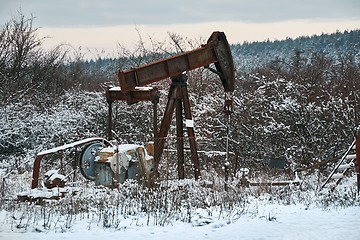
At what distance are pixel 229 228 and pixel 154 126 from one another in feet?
18.6

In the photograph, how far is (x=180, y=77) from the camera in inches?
537

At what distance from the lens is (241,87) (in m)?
24.8

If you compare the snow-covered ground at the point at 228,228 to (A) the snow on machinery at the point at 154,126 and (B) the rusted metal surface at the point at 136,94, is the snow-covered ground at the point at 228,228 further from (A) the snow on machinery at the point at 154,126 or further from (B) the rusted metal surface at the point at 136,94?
(B) the rusted metal surface at the point at 136,94

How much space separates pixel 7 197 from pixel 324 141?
12161 mm

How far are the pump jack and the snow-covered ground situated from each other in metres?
4.21

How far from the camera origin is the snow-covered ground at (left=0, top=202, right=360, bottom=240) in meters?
7.63

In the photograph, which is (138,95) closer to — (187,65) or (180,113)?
(180,113)

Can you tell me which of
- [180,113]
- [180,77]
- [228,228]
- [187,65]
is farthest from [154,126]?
[228,228]

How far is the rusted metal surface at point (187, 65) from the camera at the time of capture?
12836 millimetres

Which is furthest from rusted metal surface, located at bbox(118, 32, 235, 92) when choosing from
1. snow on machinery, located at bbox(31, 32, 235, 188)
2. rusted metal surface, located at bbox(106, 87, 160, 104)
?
rusted metal surface, located at bbox(106, 87, 160, 104)

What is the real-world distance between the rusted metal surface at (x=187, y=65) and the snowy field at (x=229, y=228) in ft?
15.4

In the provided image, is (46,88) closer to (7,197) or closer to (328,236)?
(7,197)

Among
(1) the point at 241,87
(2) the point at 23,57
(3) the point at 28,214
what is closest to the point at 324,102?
(1) the point at 241,87

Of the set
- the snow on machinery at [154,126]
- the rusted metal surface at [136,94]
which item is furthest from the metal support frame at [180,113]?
the rusted metal surface at [136,94]
